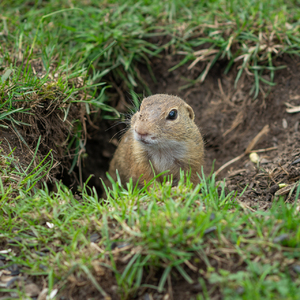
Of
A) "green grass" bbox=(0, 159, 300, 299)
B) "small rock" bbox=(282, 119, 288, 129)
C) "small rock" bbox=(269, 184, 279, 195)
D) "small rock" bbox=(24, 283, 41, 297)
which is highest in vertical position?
"green grass" bbox=(0, 159, 300, 299)

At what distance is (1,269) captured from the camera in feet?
9.91

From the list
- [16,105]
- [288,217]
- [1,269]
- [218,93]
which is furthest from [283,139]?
[1,269]

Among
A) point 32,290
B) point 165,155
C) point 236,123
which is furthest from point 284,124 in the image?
point 32,290

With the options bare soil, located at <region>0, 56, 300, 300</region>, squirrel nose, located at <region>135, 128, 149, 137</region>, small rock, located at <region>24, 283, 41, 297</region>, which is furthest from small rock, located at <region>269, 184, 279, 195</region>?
small rock, located at <region>24, 283, 41, 297</region>

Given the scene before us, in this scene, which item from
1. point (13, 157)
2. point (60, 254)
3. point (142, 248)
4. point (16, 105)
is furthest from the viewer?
point (16, 105)

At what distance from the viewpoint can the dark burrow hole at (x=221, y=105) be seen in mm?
5961

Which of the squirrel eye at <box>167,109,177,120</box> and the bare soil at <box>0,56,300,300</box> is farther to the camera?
the bare soil at <box>0,56,300,300</box>

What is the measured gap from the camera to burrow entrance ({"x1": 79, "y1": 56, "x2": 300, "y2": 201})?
5770 mm

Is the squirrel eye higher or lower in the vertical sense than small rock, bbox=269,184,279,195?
higher

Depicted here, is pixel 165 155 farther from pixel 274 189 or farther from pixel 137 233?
pixel 137 233

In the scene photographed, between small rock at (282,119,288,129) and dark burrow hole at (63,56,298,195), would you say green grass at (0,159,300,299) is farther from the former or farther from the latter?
small rock at (282,119,288,129)

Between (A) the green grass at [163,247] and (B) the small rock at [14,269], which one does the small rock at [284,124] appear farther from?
(B) the small rock at [14,269]

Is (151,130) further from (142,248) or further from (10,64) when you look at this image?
(10,64)

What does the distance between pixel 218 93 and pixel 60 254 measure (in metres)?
4.54
